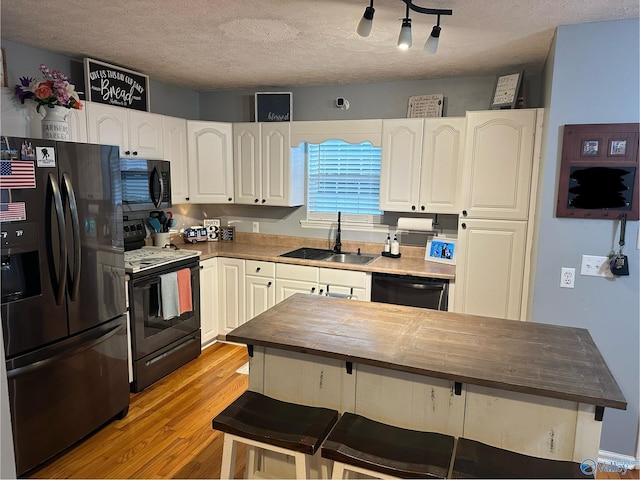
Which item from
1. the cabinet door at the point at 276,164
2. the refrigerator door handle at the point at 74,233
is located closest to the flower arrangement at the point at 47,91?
the refrigerator door handle at the point at 74,233

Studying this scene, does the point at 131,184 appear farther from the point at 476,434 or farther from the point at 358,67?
the point at 476,434

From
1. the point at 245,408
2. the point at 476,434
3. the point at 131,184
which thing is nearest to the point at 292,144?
the point at 131,184

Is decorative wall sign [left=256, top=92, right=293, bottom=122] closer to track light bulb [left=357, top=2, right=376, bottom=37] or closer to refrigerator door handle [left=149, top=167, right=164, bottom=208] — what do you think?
refrigerator door handle [left=149, top=167, right=164, bottom=208]

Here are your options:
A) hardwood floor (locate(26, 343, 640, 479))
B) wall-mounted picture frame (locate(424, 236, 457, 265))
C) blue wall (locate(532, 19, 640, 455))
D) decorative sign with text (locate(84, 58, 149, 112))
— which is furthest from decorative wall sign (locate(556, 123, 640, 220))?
decorative sign with text (locate(84, 58, 149, 112))

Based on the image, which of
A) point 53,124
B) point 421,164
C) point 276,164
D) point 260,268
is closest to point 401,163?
point 421,164

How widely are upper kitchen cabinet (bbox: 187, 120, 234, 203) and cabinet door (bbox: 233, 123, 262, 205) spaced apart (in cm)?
6

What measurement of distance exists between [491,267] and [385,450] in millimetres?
1913

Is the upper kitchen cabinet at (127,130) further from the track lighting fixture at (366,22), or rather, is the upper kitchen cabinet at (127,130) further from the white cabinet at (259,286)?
the track lighting fixture at (366,22)

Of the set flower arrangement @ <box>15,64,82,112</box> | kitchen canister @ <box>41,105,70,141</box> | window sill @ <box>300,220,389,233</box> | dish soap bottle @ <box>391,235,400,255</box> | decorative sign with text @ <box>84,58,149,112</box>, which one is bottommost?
dish soap bottle @ <box>391,235,400,255</box>

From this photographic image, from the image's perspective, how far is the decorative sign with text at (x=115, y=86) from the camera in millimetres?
3150

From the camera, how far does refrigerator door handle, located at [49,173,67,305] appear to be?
2223 mm

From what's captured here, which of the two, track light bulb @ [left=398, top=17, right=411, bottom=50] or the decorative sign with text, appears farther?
the decorative sign with text

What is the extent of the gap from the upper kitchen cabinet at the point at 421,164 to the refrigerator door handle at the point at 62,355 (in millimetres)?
2264

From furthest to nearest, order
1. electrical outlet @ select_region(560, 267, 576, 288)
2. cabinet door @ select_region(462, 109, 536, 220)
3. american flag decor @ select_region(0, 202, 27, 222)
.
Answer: cabinet door @ select_region(462, 109, 536, 220) < electrical outlet @ select_region(560, 267, 576, 288) < american flag decor @ select_region(0, 202, 27, 222)
